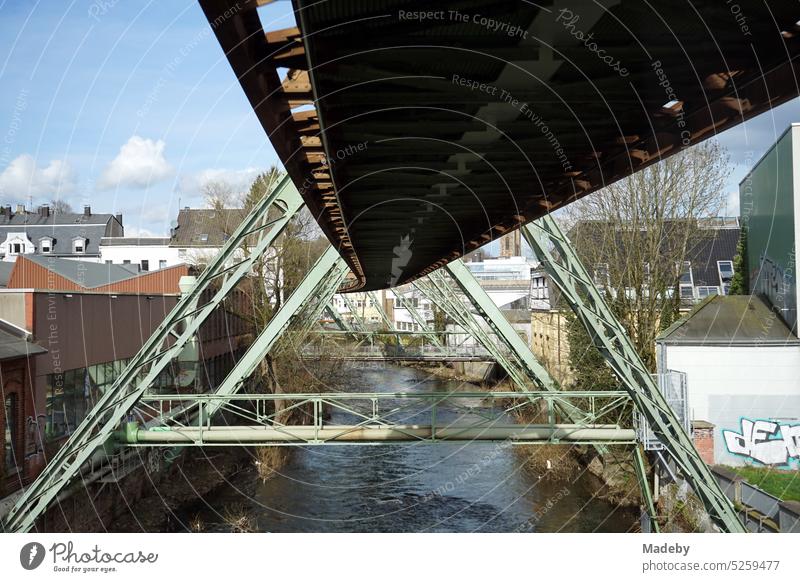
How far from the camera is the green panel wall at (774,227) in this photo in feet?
57.6

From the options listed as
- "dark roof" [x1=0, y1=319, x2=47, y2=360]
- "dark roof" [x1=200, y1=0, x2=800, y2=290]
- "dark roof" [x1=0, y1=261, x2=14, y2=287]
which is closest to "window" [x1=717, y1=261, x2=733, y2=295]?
"dark roof" [x1=0, y1=319, x2=47, y2=360]

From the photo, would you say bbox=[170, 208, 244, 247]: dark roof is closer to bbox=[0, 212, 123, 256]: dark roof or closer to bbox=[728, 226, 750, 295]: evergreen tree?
bbox=[0, 212, 123, 256]: dark roof

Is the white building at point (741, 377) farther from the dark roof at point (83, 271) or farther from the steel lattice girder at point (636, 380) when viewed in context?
the dark roof at point (83, 271)

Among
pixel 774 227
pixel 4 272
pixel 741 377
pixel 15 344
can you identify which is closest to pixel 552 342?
pixel 774 227

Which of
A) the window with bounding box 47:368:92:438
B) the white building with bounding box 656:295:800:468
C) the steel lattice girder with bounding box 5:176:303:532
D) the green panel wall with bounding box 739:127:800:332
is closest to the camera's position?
the steel lattice girder with bounding box 5:176:303:532

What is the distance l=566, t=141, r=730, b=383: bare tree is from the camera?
68.7 ft

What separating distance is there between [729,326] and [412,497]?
9.71 meters

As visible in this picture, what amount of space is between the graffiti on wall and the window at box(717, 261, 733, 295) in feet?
49.5

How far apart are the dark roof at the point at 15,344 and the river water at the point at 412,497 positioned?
6442 millimetres

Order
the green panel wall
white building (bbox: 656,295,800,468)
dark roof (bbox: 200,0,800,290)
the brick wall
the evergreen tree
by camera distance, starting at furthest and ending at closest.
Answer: the evergreen tree < the green panel wall < white building (bbox: 656,295,800,468) < the brick wall < dark roof (bbox: 200,0,800,290)

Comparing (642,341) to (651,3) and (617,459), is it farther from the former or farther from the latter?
(651,3)

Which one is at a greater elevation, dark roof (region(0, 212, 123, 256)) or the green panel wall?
dark roof (region(0, 212, 123, 256))

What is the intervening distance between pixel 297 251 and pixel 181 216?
28632 mm

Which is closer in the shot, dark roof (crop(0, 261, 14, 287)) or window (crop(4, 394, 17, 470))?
window (crop(4, 394, 17, 470))
